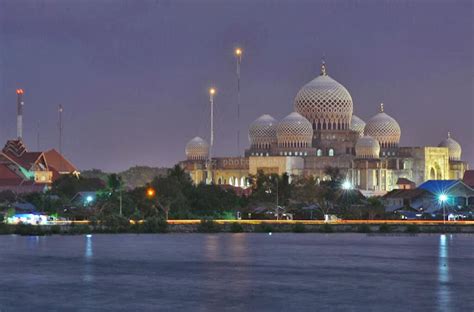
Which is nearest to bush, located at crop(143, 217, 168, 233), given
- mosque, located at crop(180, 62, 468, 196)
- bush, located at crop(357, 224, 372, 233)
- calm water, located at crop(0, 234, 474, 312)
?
calm water, located at crop(0, 234, 474, 312)

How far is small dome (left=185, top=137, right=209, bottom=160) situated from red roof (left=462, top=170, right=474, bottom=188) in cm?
2336

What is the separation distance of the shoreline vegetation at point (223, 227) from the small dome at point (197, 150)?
34.6 metres

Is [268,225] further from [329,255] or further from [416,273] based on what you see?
[416,273]

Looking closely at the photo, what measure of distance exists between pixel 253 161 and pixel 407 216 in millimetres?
22418

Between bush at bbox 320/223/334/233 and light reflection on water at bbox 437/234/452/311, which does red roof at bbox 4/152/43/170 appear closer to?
bush at bbox 320/223/334/233

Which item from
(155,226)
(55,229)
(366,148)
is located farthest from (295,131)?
(55,229)

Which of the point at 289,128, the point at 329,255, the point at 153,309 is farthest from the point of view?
the point at 289,128

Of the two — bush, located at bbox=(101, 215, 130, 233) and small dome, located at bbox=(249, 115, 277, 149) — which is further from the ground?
small dome, located at bbox=(249, 115, 277, 149)

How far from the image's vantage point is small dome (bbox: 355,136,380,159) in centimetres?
11469

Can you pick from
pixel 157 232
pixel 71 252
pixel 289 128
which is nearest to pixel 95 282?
pixel 71 252

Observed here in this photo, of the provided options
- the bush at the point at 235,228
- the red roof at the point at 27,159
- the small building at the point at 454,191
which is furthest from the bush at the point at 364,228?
the red roof at the point at 27,159

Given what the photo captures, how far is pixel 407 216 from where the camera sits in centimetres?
9950

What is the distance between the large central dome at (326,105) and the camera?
11894 centimetres

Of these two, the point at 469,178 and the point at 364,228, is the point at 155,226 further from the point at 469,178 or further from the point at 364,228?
the point at 469,178
